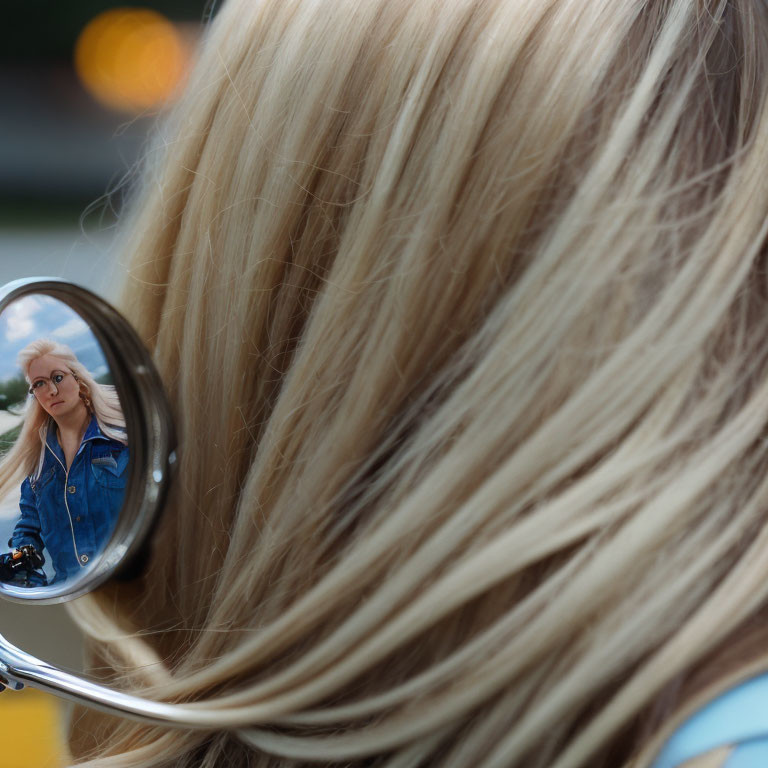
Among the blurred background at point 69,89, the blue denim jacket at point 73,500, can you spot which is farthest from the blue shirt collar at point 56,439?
the blurred background at point 69,89

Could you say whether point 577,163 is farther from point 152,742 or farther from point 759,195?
point 152,742

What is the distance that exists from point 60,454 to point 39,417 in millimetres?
28

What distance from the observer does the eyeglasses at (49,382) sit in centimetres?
58

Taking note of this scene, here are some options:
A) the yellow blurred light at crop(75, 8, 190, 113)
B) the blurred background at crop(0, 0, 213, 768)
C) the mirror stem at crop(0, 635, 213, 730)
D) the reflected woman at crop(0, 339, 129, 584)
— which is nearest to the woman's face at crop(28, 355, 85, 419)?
the reflected woman at crop(0, 339, 129, 584)

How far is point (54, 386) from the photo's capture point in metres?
0.59

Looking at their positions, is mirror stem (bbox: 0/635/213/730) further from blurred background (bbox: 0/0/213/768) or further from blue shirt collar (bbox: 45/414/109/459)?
blurred background (bbox: 0/0/213/768)

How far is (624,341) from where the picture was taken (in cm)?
50

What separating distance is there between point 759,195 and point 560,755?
0.34 metres

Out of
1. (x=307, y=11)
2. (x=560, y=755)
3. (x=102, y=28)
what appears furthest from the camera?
(x=102, y=28)

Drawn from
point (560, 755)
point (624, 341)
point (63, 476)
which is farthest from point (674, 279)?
point (63, 476)

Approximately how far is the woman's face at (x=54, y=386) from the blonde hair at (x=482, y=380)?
9cm

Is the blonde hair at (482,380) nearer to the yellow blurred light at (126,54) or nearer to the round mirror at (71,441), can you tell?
the round mirror at (71,441)

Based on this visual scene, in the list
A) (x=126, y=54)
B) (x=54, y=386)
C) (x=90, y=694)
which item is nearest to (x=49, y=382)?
(x=54, y=386)

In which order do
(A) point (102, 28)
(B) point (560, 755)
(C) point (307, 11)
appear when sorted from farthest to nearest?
(A) point (102, 28), (C) point (307, 11), (B) point (560, 755)
